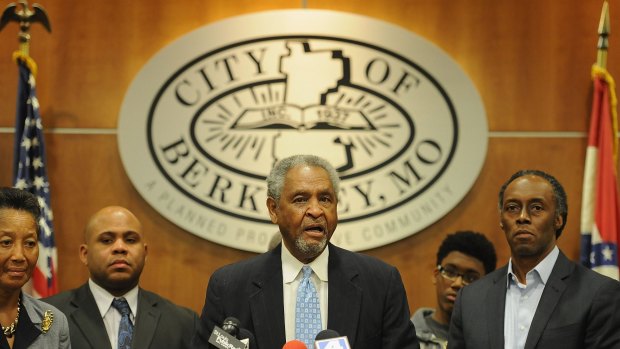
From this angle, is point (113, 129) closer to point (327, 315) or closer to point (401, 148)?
point (401, 148)

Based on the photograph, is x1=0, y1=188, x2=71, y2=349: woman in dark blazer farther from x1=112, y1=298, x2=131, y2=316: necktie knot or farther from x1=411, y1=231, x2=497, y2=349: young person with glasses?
x1=411, y1=231, x2=497, y2=349: young person with glasses

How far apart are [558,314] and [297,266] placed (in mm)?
964

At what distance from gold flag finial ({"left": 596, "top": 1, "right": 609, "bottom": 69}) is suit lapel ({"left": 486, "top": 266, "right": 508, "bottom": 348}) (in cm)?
203

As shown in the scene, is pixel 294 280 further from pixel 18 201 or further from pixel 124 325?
pixel 124 325

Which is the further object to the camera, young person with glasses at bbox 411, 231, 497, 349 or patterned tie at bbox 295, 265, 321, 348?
young person with glasses at bbox 411, 231, 497, 349

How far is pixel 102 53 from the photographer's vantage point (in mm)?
5395

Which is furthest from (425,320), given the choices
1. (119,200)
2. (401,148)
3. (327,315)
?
(119,200)

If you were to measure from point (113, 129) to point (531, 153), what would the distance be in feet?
7.93

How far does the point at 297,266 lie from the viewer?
320 cm

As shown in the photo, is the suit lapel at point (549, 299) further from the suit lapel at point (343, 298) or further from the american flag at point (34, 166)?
the american flag at point (34, 166)

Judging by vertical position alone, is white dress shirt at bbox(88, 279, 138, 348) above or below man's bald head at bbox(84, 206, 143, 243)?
below

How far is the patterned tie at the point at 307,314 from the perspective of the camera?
10.0 ft

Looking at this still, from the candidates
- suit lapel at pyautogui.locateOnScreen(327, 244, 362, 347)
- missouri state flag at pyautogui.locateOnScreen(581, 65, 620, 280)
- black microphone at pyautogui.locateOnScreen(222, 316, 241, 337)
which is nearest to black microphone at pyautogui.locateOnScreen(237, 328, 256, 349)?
black microphone at pyautogui.locateOnScreen(222, 316, 241, 337)

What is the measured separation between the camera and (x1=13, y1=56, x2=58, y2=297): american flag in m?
5.05
